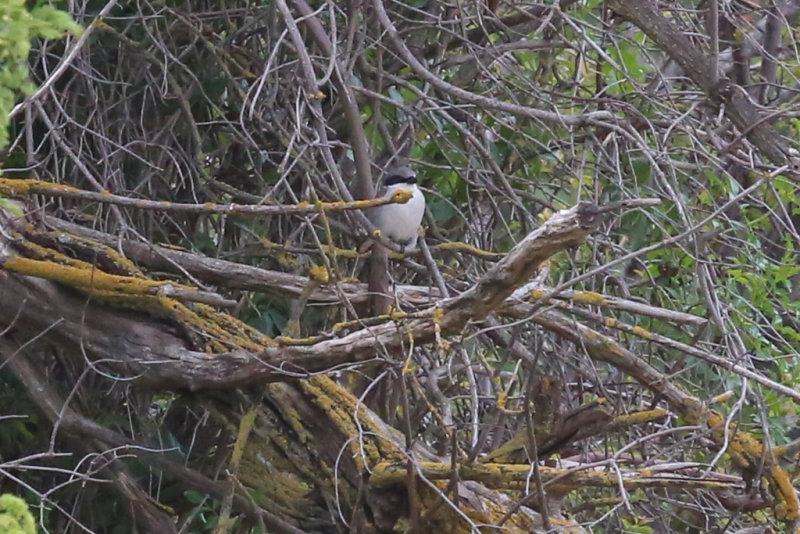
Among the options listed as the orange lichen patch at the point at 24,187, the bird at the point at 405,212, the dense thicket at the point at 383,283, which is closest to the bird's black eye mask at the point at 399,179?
the bird at the point at 405,212

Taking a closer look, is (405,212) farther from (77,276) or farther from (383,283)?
(77,276)

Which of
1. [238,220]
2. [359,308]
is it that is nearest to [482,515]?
[359,308]

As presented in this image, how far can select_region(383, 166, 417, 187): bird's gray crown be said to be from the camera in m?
3.64

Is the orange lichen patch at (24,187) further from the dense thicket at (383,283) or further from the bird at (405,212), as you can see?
→ the bird at (405,212)

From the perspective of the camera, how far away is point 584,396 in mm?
3619

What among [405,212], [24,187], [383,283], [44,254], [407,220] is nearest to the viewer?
[24,187]

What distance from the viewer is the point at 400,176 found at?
12.0ft

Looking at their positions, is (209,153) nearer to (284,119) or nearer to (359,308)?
(284,119)

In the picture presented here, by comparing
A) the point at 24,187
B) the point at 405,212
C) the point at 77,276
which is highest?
the point at 24,187

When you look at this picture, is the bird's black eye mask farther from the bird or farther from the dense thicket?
the dense thicket

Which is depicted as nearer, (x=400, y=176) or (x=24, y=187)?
(x=24, y=187)

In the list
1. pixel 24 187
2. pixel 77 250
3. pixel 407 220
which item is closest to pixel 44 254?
pixel 77 250

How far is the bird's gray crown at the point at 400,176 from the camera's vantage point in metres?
3.64

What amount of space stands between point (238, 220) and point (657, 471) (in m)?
1.52
